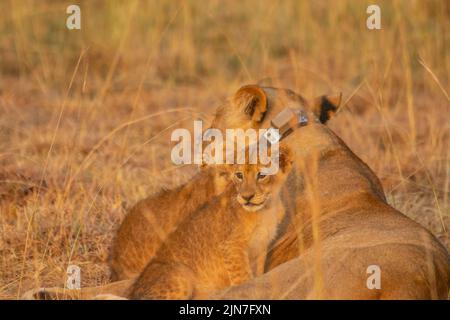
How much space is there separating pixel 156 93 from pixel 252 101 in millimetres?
4411

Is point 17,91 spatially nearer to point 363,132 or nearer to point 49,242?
point 363,132

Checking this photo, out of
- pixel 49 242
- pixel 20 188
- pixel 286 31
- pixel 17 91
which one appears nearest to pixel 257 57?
pixel 286 31

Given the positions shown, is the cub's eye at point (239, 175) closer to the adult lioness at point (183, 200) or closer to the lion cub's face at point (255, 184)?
the lion cub's face at point (255, 184)

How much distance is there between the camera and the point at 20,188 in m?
6.03

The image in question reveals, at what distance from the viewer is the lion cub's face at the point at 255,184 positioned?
173 inches

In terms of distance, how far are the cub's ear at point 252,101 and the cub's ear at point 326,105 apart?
1.33 feet

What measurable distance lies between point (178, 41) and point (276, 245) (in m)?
6.27

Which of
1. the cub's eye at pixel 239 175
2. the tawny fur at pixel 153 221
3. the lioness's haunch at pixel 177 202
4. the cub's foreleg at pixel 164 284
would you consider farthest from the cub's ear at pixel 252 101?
the cub's foreleg at pixel 164 284

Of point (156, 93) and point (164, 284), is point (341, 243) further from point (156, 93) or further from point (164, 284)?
point (156, 93)

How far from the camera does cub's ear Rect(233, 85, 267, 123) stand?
501 cm

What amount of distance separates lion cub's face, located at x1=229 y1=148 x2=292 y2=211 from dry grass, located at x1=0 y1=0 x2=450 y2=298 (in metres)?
1.00

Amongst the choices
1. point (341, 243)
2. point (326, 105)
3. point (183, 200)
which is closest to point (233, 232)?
point (183, 200)

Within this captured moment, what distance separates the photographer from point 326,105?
5375 mm

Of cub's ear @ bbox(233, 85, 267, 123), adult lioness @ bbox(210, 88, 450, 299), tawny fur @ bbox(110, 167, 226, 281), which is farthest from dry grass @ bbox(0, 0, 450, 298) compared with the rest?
adult lioness @ bbox(210, 88, 450, 299)
